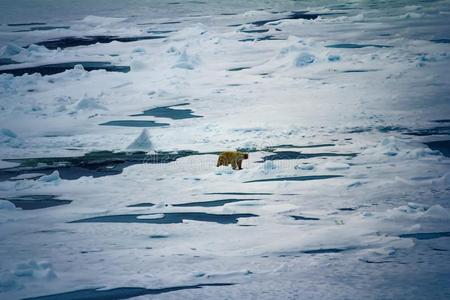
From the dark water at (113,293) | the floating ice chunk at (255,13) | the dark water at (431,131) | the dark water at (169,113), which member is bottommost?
the dark water at (113,293)

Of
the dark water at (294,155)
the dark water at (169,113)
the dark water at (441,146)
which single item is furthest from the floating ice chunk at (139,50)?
the dark water at (441,146)

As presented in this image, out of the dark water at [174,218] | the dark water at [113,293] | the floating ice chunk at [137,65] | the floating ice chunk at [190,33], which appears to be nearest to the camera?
the dark water at [113,293]

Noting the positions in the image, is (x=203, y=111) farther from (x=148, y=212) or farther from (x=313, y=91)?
(x=148, y=212)

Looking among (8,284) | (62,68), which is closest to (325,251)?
(8,284)

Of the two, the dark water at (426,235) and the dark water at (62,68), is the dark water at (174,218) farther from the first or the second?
the dark water at (62,68)

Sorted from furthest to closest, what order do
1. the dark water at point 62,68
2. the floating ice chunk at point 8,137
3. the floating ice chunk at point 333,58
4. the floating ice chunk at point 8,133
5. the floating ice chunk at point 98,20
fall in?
the floating ice chunk at point 98,20 → the dark water at point 62,68 → the floating ice chunk at point 333,58 → the floating ice chunk at point 8,133 → the floating ice chunk at point 8,137

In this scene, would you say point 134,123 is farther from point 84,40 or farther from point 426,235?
point 84,40
